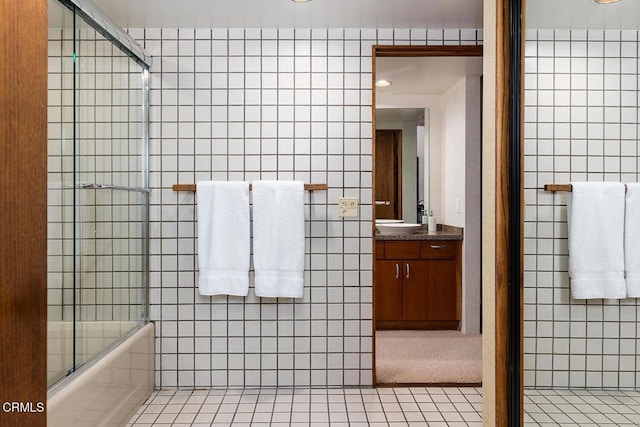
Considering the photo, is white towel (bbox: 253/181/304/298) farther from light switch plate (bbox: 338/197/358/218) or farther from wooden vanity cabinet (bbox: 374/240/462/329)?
wooden vanity cabinet (bbox: 374/240/462/329)

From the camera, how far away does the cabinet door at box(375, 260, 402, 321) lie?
470cm

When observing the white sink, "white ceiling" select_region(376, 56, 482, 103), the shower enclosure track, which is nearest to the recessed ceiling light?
"white ceiling" select_region(376, 56, 482, 103)

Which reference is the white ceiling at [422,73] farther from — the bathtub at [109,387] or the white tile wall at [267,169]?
the bathtub at [109,387]

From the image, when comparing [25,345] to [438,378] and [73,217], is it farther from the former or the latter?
[438,378]

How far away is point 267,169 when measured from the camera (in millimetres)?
3160

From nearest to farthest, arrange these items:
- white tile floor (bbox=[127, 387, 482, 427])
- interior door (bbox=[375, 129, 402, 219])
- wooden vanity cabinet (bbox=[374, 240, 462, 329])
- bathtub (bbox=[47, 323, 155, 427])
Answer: bathtub (bbox=[47, 323, 155, 427])
white tile floor (bbox=[127, 387, 482, 427])
wooden vanity cabinet (bbox=[374, 240, 462, 329])
interior door (bbox=[375, 129, 402, 219])

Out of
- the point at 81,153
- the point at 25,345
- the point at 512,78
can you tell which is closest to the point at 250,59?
the point at 81,153

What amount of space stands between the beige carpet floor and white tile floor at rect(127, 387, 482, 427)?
0.14 m

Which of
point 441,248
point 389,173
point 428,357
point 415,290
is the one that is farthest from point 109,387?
point 389,173

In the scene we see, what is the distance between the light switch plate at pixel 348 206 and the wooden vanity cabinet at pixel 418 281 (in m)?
1.60

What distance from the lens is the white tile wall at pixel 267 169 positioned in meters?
3.15

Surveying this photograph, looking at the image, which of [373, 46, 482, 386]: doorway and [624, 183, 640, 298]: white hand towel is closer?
[624, 183, 640, 298]: white hand towel

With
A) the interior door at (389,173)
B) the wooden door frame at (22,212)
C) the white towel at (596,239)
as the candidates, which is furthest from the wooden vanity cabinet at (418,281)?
the wooden door frame at (22,212)

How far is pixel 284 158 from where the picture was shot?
3.16 metres
